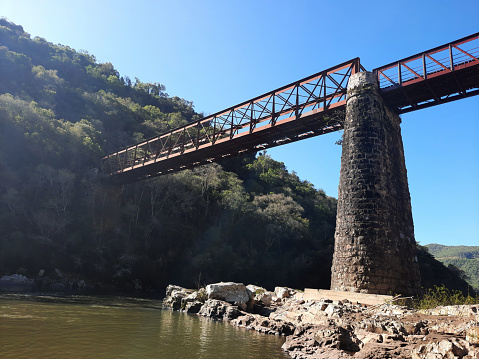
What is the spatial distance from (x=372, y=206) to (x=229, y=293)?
735cm

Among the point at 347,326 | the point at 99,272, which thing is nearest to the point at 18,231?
the point at 99,272

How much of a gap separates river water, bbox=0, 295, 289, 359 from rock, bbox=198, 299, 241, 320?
6.43 feet

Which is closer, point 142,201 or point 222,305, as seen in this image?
point 222,305

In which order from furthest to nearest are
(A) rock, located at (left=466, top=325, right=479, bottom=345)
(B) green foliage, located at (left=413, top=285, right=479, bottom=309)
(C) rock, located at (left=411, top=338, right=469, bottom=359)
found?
(B) green foliage, located at (left=413, top=285, right=479, bottom=309) < (A) rock, located at (left=466, top=325, right=479, bottom=345) < (C) rock, located at (left=411, top=338, right=469, bottom=359)

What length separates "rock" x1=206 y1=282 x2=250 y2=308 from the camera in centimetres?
1524

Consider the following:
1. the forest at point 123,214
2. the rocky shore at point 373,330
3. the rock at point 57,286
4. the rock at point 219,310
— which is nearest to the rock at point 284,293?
the rock at point 219,310

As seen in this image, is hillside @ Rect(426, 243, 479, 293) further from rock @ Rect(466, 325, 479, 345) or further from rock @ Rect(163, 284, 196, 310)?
rock @ Rect(466, 325, 479, 345)

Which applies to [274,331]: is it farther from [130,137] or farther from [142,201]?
[130,137]

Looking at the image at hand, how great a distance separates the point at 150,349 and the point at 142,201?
1334 inches

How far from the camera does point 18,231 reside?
28.0m

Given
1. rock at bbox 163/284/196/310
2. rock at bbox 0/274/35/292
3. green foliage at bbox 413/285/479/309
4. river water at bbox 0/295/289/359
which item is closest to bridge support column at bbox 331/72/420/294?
green foliage at bbox 413/285/479/309

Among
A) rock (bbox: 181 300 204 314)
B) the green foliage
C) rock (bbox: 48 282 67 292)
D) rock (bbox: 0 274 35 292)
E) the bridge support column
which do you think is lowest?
rock (bbox: 181 300 204 314)

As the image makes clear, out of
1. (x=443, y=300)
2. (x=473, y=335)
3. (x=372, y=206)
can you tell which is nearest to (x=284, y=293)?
(x=372, y=206)

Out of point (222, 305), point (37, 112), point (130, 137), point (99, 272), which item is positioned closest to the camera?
point (222, 305)
